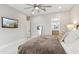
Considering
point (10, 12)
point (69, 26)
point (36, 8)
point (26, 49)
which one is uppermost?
point (36, 8)

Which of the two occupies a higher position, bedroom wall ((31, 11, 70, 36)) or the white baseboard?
bedroom wall ((31, 11, 70, 36))

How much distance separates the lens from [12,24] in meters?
2.21

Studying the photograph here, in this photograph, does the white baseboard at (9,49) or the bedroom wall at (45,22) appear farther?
the bedroom wall at (45,22)

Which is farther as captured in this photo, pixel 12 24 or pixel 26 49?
pixel 12 24

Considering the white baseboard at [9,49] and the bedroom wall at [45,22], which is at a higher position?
the bedroom wall at [45,22]

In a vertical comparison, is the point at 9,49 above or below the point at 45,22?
below

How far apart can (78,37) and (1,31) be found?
6.05ft

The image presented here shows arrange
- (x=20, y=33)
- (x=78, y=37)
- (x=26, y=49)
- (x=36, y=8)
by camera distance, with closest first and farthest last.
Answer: (x=26, y=49), (x=78, y=37), (x=20, y=33), (x=36, y=8)

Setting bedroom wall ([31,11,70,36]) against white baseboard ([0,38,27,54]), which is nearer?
white baseboard ([0,38,27,54])

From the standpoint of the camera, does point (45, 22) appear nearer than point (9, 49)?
No
